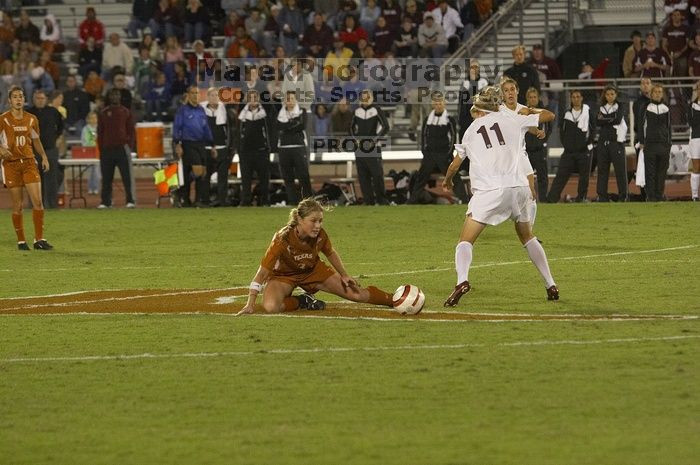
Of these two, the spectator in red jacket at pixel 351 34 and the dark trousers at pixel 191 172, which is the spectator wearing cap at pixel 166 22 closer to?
the spectator in red jacket at pixel 351 34

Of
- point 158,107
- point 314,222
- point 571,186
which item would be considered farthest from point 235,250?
point 158,107

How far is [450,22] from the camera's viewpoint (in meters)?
31.8

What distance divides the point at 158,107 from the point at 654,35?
1135 cm

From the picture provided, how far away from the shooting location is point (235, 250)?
712 inches

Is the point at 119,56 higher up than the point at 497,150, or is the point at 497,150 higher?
the point at 119,56

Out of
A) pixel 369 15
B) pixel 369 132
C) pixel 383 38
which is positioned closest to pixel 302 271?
pixel 369 132

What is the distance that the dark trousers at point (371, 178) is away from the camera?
24.8 meters

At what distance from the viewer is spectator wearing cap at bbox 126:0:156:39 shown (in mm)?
35688

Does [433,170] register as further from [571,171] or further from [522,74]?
[522,74]

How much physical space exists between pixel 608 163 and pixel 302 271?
540 inches

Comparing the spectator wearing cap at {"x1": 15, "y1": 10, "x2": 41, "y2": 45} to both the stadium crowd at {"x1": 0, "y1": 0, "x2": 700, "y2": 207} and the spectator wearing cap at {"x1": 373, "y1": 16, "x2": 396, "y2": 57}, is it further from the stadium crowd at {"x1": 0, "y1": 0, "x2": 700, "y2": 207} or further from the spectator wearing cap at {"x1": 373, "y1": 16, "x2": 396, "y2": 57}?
the spectator wearing cap at {"x1": 373, "y1": 16, "x2": 396, "y2": 57}

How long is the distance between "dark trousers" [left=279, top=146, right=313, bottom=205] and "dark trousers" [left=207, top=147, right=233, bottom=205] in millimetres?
1161

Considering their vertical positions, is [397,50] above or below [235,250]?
above

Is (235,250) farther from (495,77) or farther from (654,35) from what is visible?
(654,35)
